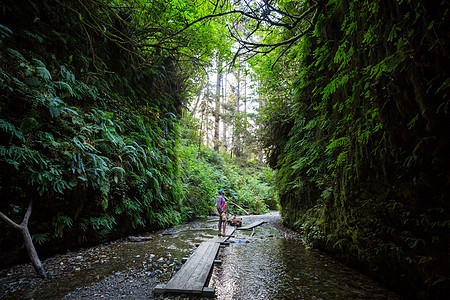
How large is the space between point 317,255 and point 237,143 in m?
19.9

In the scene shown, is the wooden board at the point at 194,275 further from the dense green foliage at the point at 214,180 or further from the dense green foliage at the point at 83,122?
the dense green foliage at the point at 214,180

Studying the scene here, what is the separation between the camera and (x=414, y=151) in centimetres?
240

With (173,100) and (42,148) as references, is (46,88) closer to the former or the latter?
(42,148)

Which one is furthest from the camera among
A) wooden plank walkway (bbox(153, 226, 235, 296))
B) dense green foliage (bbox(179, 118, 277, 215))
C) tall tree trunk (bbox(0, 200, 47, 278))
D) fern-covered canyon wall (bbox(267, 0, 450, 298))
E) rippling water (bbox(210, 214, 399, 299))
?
dense green foliage (bbox(179, 118, 277, 215))

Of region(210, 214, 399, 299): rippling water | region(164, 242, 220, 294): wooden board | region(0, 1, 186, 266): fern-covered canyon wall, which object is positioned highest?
region(0, 1, 186, 266): fern-covered canyon wall

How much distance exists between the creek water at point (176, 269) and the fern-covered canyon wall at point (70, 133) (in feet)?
2.50

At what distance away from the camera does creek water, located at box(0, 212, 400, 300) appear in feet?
9.12

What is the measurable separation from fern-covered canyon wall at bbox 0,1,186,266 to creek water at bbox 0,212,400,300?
76cm

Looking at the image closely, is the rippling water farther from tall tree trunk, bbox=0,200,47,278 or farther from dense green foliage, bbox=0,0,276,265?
Answer: dense green foliage, bbox=0,0,276,265

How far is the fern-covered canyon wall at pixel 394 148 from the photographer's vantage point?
2160 millimetres

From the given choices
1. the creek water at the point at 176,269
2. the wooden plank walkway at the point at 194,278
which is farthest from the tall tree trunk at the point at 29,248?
the wooden plank walkway at the point at 194,278

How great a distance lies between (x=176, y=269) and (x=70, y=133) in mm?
3998

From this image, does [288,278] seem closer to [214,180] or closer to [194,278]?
[194,278]

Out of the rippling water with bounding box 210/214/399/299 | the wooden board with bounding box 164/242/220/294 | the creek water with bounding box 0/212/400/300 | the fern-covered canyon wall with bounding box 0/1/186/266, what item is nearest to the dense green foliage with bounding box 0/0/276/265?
the fern-covered canyon wall with bounding box 0/1/186/266
